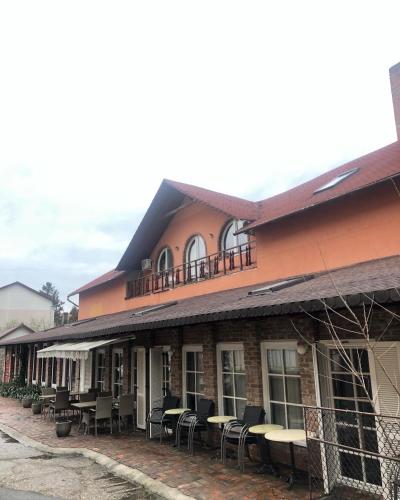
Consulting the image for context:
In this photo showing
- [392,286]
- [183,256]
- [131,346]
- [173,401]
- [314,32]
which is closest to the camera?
[392,286]

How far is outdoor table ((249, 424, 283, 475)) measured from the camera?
22.7 ft

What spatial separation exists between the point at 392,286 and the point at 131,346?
31.0 feet

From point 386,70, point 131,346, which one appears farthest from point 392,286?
point 131,346

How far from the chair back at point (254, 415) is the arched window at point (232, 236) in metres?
5.19

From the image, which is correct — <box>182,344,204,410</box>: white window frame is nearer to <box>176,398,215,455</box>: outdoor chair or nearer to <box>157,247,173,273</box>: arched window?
<box>176,398,215,455</box>: outdoor chair

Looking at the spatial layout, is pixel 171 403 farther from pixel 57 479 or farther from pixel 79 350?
pixel 57 479

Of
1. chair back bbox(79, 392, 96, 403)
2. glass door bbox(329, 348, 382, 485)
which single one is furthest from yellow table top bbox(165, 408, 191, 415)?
chair back bbox(79, 392, 96, 403)

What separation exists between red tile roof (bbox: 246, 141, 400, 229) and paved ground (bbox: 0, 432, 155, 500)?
618 cm

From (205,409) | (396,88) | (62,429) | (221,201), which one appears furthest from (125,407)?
(396,88)

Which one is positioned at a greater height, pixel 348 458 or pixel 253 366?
pixel 253 366

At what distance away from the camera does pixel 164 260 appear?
1554 centimetres

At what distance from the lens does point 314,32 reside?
5348mm

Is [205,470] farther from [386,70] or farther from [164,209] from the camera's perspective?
[386,70]

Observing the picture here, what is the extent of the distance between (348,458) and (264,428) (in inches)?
53.3
